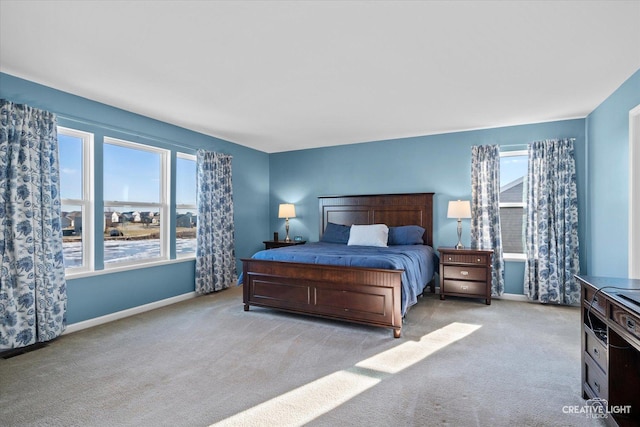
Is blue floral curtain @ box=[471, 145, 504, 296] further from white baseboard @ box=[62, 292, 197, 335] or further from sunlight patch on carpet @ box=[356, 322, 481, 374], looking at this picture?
white baseboard @ box=[62, 292, 197, 335]

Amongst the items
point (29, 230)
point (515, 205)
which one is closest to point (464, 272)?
point (515, 205)

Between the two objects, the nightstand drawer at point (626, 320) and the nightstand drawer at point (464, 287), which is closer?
the nightstand drawer at point (626, 320)

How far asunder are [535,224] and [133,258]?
535 cm

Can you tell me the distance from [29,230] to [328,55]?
3086 millimetres

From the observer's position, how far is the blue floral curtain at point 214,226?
4.88 m

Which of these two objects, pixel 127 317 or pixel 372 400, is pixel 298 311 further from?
pixel 127 317

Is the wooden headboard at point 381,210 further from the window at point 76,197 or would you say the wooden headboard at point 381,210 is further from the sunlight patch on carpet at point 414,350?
the window at point 76,197

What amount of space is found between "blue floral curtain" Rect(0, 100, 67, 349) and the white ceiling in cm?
53

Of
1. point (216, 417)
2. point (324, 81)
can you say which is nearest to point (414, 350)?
point (216, 417)

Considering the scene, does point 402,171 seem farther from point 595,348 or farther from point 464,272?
point 595,348

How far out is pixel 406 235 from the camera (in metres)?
5.00

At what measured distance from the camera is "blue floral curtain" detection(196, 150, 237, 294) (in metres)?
4.88

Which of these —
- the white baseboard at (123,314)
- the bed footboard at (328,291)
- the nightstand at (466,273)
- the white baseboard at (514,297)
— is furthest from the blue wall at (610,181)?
the white baseboard at (123,314)

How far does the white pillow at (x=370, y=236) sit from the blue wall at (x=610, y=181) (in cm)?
252
